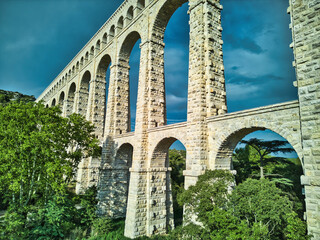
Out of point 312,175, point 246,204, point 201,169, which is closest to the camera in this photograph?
point 312,175

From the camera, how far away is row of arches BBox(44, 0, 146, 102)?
20875 mm

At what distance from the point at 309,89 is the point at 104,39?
25.9 metres

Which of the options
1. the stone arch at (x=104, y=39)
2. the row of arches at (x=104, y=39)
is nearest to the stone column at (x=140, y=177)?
the row of arches at (x=104, y=39)

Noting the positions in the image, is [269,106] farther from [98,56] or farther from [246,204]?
[98,56]

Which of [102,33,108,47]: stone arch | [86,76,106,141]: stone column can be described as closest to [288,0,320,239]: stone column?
[86,76,106,141]: stone column

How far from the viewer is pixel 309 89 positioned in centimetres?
696

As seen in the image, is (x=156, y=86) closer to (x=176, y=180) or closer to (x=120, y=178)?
(x=120, y=178)

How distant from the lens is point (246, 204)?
739 centimetres

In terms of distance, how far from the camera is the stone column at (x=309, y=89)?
642cm

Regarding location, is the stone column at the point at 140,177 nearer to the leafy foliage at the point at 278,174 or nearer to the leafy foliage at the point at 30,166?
the leafy foliage at the point at 30,166

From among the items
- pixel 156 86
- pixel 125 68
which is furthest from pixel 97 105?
pixel 156 86

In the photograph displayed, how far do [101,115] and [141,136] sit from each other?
41.3 ft

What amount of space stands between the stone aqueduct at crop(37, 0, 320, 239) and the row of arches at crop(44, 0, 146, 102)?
142 millimetres

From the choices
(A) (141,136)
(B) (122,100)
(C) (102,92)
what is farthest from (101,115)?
(A) (141,136)
